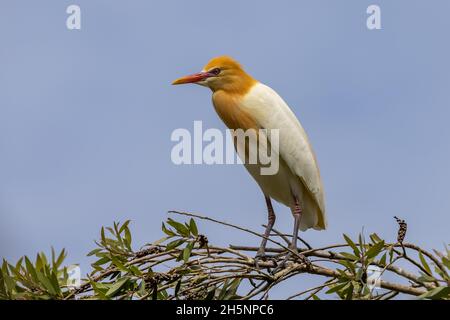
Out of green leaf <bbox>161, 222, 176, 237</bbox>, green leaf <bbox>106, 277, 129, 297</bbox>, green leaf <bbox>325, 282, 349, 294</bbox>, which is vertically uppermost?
green leaf <bbox>161, 222, 176, 237</bbox>

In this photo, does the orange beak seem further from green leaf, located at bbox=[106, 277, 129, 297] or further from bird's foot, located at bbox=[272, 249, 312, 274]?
green leaf, located at bbox=[106, 277, 129, 297]

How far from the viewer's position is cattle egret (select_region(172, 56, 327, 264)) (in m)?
4.86

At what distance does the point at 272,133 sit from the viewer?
15.8 ft

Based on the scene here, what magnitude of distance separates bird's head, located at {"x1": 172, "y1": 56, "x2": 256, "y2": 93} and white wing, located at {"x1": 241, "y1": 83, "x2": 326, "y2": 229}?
9 centimetres

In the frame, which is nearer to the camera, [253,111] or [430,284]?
[430,284]

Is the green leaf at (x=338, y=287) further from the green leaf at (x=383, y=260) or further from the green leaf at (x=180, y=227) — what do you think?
the green leaf at (x=180, y=227)

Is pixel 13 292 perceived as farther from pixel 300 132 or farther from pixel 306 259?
pixel 300 132

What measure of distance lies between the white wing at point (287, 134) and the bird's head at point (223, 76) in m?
0.09

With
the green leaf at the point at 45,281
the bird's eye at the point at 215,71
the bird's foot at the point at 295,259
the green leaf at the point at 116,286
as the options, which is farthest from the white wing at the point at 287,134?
the green leaf at the point at 45,281

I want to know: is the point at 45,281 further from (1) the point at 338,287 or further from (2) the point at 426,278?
(2) the point at 426,278

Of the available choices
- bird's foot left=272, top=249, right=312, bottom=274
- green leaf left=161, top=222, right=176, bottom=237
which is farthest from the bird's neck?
green leaf left=161, top=222, right=176, bottom=237
